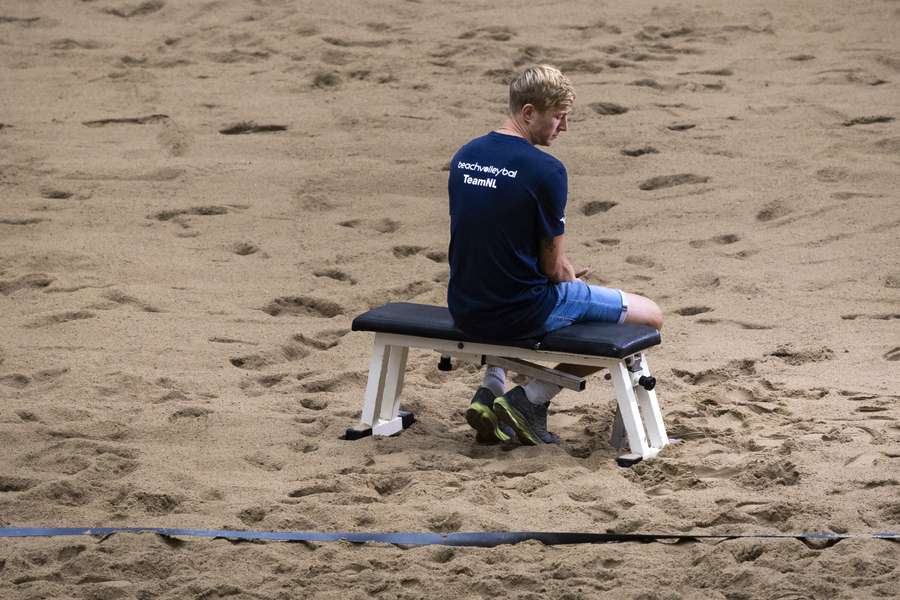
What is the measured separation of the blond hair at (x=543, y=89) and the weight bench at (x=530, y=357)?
85cm

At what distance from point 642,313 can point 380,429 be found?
1.12 meters

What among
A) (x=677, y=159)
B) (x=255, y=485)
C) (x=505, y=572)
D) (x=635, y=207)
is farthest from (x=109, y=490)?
(x=677, y=159)

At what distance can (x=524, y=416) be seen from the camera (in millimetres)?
5434

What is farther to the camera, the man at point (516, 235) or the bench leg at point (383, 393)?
the bench leg at point (383, 393)

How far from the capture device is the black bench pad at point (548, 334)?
5.13 m

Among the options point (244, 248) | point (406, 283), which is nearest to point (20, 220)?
point (244, 248)

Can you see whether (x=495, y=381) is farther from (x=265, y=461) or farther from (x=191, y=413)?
(x=191, y=413)

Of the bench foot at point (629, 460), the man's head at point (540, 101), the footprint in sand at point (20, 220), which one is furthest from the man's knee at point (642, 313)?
the footprint in sand at point (20, 220)

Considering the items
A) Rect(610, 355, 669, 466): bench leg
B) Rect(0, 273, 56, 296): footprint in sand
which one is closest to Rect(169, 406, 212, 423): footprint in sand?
Rect(610, 355, 669, 466): bench leg

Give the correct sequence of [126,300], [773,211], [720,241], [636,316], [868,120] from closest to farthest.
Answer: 1. [636,316]
2. [126,300]
3. [720,241]
4. [773,211]
5. [868,120]

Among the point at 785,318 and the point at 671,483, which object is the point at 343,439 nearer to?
the point at 671,483

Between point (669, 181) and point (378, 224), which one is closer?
point (378, 224)

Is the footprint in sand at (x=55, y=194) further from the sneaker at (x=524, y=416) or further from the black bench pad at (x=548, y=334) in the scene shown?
the sneaker at (x=524, y=416)

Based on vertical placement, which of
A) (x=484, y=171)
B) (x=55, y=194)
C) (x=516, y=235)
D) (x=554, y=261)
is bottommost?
(x=55, y=194)
